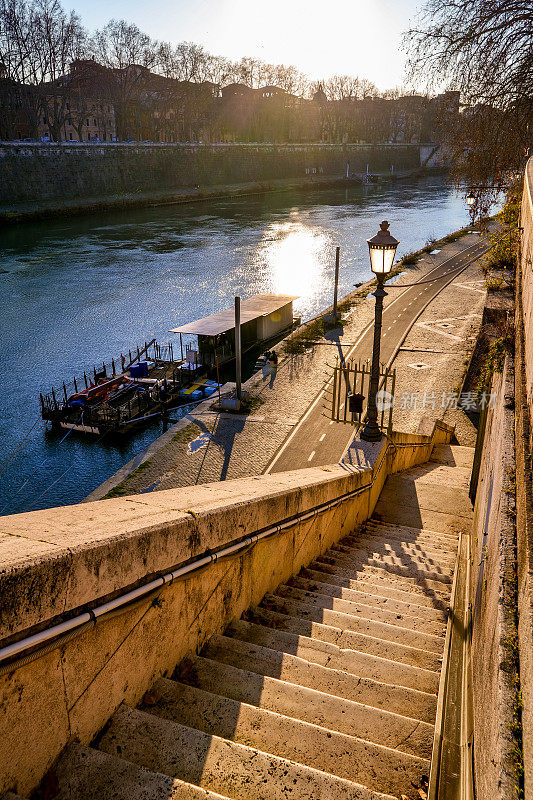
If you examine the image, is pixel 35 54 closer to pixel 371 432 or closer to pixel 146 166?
pixel 146 166

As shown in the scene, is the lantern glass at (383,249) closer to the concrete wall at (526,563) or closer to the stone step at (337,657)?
the concrete wall at (526,563)

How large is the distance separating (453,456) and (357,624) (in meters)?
10.9

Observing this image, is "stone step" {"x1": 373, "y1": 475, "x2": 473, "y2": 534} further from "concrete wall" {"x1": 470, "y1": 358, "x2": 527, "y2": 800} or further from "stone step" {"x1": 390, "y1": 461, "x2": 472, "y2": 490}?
"concrete wall" {"x1": 470, "y1": 358, "x2": 527, "y2": 800}

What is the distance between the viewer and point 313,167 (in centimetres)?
10400

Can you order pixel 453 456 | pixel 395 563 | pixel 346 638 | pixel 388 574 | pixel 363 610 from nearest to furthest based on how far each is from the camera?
pixel 346 638, pixel 363 610, pixel 388 574, pixel 395 563, pixel 453 456

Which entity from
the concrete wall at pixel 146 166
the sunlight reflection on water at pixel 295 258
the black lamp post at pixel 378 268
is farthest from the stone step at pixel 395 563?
the concrete wall at pixel 146 166

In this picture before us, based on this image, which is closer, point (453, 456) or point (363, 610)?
point (363, 610)

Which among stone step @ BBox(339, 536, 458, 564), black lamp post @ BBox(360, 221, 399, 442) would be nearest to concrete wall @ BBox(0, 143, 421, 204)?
black lamp post @ BBox(360, 221, 399, 442)

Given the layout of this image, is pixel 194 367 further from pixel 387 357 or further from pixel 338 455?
pixel 338 455

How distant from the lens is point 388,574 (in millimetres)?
5848

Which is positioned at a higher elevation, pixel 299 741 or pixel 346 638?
pixel 299 741

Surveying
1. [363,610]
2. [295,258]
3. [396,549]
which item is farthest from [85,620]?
[295,258]

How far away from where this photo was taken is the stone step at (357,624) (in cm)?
409

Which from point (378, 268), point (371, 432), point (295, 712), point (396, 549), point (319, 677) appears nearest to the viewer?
point (295, 712)
